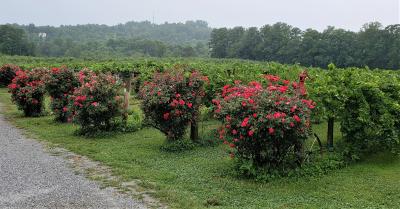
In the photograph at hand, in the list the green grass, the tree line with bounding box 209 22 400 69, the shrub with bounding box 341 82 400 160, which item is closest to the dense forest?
the tree line with bounding box 209 22 400 69

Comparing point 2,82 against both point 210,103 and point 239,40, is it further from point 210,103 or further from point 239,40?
point 239,40

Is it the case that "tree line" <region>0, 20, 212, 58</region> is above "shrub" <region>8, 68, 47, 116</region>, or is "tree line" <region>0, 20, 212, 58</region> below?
above

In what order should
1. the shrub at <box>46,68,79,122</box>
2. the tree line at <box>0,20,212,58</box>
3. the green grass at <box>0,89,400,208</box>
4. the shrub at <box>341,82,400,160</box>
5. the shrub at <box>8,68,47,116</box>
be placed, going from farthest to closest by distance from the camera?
the tree line at <box>0,20,212,58</box>, the shrub at <box>8,68,47,116</box>, the shrub at <box>46,68,79,122</box>, the shrub at <box>341,82,400,160</box>, the green grass at <box>0,89,400,208</box>

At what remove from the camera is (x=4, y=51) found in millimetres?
76938

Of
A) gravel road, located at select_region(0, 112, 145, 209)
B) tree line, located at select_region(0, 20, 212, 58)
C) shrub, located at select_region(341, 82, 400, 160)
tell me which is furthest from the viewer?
tree line, located at select_region(0, 20, 212, 58)

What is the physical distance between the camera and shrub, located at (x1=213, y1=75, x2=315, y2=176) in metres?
7.18

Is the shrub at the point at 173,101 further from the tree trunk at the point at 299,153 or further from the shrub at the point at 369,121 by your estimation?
the shrub at the point at 369,121

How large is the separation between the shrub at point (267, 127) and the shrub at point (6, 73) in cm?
2843

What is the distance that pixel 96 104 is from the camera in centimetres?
1180

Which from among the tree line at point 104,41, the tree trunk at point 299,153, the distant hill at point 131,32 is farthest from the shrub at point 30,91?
the distant hill at point 131,32

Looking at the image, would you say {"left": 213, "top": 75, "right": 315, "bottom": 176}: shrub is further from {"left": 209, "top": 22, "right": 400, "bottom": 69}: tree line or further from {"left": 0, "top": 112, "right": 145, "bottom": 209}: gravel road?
{"left": 209, "top": 22, "right": 400, "bottom": 69}: tree line

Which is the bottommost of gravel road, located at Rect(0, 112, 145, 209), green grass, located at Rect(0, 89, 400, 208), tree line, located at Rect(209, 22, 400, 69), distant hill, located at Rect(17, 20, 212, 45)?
gravel road, located at Rect(0, 112, 145, 209)

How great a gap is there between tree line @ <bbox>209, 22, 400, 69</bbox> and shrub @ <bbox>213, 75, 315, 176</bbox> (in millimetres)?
49113

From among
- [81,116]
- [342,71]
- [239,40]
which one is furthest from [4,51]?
[342,71]
